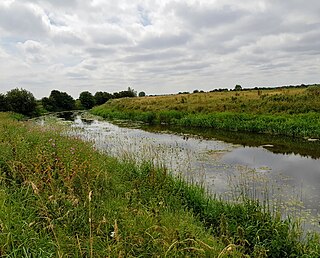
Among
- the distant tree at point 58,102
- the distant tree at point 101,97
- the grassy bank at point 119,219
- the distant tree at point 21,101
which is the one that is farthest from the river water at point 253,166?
the distant tree at point 101,97

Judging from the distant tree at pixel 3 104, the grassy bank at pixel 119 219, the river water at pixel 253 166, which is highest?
the distant tree at pixel 3 104

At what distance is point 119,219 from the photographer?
4246mm

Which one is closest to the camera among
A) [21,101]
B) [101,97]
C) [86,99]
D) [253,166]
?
[253,166]

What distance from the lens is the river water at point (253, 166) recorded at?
7461mm

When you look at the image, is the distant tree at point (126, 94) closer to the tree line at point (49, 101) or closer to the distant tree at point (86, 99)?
A: the tree line at point (49, 101)

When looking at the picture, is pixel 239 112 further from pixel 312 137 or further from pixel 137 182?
pixel 137 182

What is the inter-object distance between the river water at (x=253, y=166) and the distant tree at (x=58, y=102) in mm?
71674

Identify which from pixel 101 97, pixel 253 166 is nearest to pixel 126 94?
pixel 101 97

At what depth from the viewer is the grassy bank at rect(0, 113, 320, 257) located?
3.29 m

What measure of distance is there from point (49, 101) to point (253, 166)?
80.1 meters

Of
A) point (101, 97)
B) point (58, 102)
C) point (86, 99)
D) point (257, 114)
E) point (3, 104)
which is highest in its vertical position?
point (101, 97)

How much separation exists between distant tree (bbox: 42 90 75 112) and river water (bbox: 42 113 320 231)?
2822 inches

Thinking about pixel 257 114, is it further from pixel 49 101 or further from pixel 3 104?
pixel 49 101

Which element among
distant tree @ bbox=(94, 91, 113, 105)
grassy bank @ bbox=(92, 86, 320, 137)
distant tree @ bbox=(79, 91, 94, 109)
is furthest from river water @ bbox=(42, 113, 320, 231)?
distant tree @ bbox=(79, 91, 94, 109)
